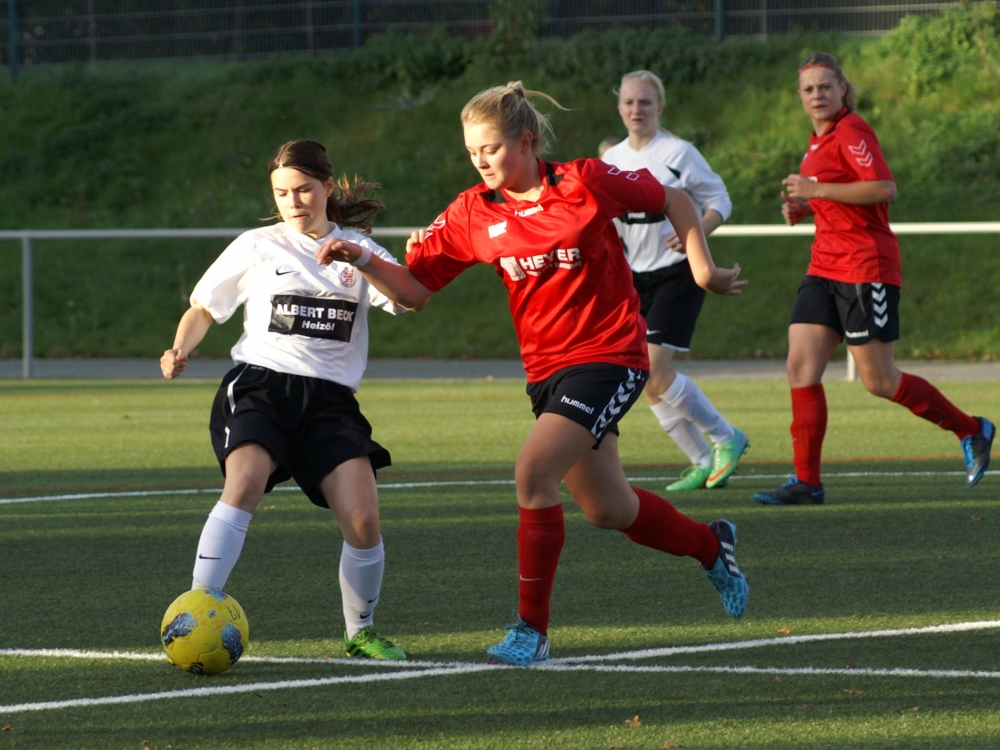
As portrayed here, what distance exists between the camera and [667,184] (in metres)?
7.33

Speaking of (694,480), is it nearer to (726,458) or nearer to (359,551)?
(726,458)

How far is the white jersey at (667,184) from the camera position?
24.3 ft

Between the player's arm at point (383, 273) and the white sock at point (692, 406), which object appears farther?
the white sock at point (692, 406)

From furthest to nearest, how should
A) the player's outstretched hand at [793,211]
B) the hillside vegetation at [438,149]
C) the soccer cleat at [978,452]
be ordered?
the hillside vegetation at [438,149] → the soccer cleat at [978,452] → the player's outstretched hand at [793,211]

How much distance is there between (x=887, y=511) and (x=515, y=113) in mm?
3370

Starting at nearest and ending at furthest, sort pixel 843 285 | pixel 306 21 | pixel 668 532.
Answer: pixel 668 532, pixel 843 285, pixel 306 21

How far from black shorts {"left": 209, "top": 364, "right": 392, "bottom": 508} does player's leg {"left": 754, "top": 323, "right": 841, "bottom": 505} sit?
309 centimetres

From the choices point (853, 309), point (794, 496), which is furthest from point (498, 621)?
point (853, 309)

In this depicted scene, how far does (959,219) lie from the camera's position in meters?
19.6

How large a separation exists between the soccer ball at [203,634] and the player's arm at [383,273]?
1.03 meters

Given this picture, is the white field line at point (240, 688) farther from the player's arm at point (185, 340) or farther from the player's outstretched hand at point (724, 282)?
the player's outstretched hand at point (724, 282)

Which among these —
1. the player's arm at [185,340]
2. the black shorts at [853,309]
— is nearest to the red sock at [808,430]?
the black shorts at [853,309]

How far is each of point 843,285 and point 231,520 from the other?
3652 millimetres

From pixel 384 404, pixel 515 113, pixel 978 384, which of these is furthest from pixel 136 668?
pixel 978 384
